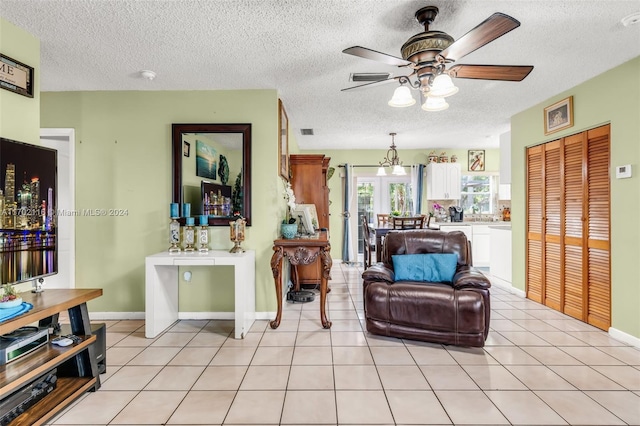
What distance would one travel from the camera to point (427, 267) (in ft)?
10.2

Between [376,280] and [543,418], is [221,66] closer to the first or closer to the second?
[376,280]

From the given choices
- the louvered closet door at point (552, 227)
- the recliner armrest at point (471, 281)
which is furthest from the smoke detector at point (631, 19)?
the recliner armrest at point (471, 281)

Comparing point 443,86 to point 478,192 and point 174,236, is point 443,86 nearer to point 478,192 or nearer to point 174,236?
point 174,236

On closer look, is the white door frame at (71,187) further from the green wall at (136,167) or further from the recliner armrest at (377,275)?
the recliner armrest at (377,275)

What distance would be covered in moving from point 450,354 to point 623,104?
8.77 feet

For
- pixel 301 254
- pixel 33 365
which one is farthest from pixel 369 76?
pixel 33 365

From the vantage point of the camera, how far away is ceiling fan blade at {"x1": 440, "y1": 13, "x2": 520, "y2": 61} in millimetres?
1685

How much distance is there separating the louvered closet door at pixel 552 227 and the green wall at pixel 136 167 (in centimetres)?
316

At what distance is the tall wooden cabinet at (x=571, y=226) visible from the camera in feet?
10.5

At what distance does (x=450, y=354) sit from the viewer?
8.63 ft

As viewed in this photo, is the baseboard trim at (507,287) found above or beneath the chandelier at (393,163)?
beneath

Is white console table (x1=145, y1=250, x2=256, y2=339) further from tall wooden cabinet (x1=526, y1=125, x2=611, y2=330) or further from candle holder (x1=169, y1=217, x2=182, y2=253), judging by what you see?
tall wooden cabinet (x1=526, y1=125, x2=611, y2=330)

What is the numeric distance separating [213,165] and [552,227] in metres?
3.88

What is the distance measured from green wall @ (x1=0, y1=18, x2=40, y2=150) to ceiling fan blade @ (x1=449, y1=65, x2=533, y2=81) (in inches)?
114
